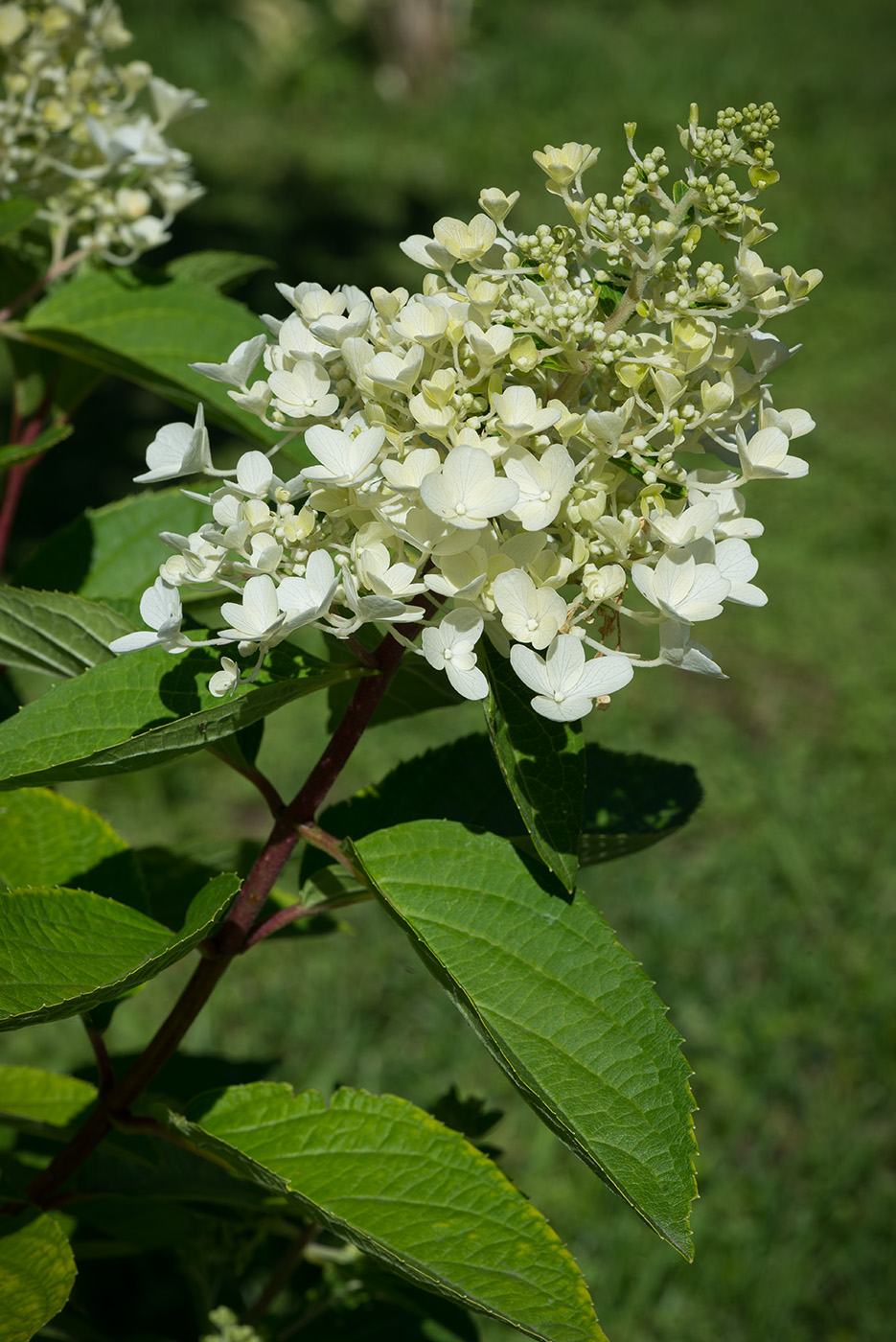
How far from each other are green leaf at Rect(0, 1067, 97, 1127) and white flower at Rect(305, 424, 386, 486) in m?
0.76

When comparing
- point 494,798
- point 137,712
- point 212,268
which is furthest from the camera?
point 212,268

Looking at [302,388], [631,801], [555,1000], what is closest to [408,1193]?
[555,1000]

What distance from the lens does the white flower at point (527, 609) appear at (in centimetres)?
81

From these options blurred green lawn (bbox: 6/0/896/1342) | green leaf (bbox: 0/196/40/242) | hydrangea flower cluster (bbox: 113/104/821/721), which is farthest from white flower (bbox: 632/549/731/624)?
green leaf (bbox: 0/196/40/242)

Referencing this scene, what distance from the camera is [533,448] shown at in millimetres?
849

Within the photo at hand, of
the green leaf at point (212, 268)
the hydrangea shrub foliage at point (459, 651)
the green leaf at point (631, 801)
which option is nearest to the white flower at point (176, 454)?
the hydrangea shrub foliage at point (459, 651)

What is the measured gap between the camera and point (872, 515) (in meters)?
4.79

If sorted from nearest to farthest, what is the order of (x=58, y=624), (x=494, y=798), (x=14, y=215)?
(x=58, y=624) < (x=494, y=798) < (x=14, y=215)

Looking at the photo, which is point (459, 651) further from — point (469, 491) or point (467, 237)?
point (467, 237)

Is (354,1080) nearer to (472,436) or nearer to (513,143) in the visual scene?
(472,436)

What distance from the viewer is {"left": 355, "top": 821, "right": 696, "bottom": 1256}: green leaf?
2.80 ft

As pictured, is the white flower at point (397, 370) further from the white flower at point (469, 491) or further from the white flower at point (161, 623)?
the white flower at point (161, 623)

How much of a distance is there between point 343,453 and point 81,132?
91cm

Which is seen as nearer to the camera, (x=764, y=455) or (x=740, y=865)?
(x=764, y=455)
